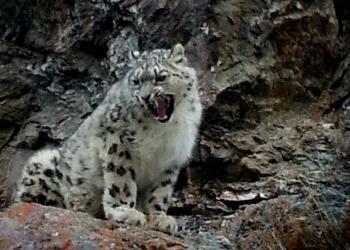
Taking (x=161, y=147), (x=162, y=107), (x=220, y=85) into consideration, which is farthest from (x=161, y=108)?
(x=220, y=85)

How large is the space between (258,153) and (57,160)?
5.03 ft

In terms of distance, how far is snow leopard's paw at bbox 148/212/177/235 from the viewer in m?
6.08

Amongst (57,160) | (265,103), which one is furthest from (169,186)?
(265,103)

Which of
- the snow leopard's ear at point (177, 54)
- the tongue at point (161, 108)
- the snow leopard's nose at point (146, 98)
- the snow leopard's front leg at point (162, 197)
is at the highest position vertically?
the snow leopard's ear at point (177, 54)

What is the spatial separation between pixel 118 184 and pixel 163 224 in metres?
0.40

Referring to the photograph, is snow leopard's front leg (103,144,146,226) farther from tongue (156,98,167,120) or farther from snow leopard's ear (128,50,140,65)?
snow leopard's ear (128,50,140,65)

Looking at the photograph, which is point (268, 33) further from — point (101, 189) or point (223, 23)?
point (101, 189)

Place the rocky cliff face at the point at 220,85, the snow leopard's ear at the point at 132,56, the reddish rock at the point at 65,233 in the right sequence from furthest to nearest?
the rocky cliff face at the point at 220,85, the snow leopard's ear at the point at 132,56, the reddish rock at the point at 65,233

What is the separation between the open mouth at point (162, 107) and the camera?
6091 millimetres

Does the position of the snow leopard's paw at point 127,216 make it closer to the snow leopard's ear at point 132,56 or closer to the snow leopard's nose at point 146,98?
the snow leopard's nose at point 146,98

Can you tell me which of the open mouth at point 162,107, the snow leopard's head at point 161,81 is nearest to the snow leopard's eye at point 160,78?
the snow leopard's head at point 161,81

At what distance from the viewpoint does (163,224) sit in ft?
20.0

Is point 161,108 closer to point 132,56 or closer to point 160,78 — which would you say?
point 160,78

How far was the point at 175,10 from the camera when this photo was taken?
7816mm
